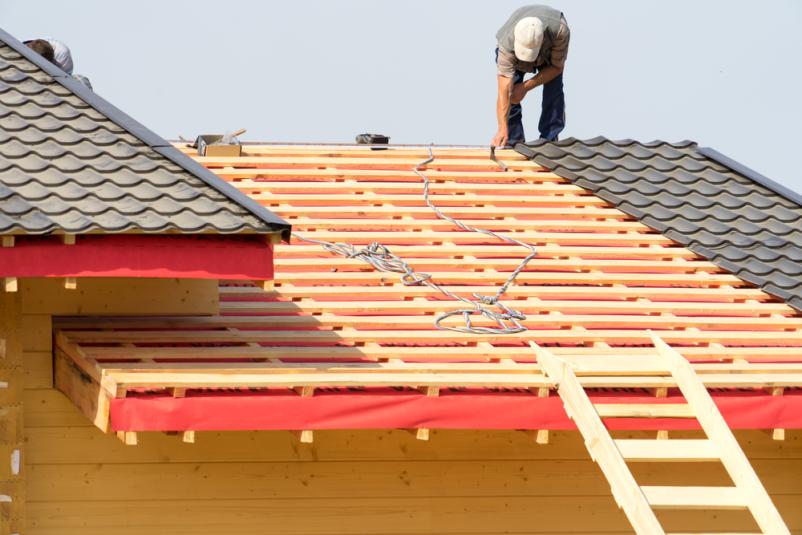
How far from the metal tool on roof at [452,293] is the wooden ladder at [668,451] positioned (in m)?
0.88

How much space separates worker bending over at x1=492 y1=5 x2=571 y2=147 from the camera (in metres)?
13.1

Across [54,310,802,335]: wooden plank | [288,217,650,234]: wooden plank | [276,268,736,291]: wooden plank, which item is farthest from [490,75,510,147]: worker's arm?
[54,310,802,335]: wooden plank

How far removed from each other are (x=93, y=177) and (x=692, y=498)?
3.48 meters

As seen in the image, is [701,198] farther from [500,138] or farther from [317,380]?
[317,380]

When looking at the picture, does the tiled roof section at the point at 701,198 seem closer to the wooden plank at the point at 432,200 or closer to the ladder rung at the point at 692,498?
the wooden plank at the point at 432,200

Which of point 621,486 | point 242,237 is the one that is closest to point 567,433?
point 621,486

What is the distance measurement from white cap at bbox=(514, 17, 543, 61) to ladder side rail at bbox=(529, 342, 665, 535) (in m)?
5.24

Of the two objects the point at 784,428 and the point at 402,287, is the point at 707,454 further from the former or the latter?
the point at 402,287

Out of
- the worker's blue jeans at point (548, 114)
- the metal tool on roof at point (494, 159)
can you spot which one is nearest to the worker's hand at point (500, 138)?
the worker's blue jeans at point (548, 114)

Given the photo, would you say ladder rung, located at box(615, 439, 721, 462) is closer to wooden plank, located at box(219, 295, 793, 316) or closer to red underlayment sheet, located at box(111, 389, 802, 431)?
red underlayment sheet, located at box(111, 389, 802, 431)

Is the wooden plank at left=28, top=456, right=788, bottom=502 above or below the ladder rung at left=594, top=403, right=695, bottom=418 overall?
below

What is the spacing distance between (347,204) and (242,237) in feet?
10.3

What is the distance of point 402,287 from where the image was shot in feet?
31.6

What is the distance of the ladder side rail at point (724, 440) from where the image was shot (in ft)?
23.5
